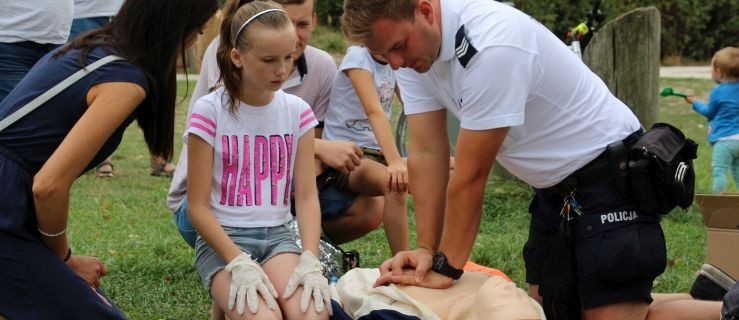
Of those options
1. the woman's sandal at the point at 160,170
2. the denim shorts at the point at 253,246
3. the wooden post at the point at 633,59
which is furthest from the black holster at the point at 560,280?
the woman's sandal at the point at 160,170

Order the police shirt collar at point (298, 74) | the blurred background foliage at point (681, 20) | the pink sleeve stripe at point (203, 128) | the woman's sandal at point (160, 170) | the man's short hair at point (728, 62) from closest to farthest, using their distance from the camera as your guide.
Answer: the pink sleeve stripe at point (203, 128) → the police shirt collar at point (298, 74) → the man's short hair at point (728, 62) → the woman's sandal at point (160, 170) → the blurred background foliage at point (681, 20)

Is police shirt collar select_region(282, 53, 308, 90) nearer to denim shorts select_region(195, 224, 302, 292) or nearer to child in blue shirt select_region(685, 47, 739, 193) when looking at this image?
denim shorts select_region(195, 224, 302, 292)

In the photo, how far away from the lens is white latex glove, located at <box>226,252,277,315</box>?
3.68 m

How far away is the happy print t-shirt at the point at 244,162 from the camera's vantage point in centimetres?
400

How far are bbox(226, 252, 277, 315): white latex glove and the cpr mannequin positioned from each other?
0.85ft

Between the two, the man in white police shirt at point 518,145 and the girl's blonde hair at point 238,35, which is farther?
the girl's blonde hair at point 238,35

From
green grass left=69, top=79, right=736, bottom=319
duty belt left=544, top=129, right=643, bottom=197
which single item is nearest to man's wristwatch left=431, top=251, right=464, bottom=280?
duty belt left=544, top=129, right=643, bottom=197

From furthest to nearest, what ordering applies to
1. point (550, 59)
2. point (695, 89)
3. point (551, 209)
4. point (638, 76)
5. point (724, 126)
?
point (695, 89) < point (724, 126) < point (638, 76) < point (551, 209) < point (550, 59)

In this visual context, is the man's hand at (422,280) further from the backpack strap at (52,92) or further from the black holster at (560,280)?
the backpack strap at (52,92)

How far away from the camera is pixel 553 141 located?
12.1ft

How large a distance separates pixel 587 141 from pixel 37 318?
6.27 ft

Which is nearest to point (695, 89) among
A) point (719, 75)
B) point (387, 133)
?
point (719, 75)

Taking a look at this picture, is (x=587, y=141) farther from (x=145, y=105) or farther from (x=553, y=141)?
(x=145, y=105)

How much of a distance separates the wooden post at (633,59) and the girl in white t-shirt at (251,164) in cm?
398
